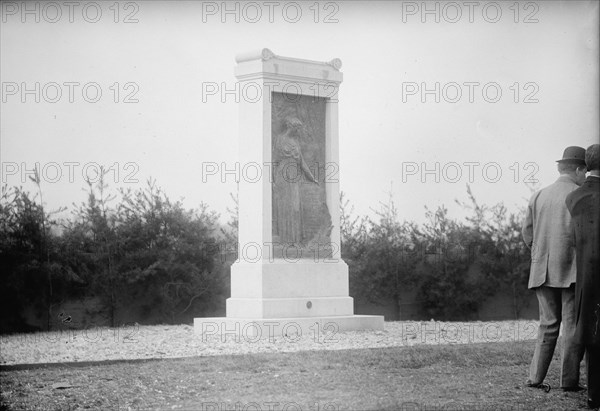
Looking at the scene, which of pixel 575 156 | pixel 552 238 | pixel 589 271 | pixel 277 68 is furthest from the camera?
pixel 277 68

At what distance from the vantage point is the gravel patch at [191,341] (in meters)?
13.1

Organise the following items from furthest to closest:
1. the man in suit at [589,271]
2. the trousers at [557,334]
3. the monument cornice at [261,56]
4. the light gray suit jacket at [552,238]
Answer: the monument cornice at [261,56], the light gray suit jacket at [552,238], the trousers at [557,334], the man in suit at [589,271]

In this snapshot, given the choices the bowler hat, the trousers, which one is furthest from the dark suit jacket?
the bowler hat

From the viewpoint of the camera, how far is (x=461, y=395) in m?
9.26

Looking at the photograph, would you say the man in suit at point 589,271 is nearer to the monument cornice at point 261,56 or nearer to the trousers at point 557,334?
the trousers at point 557,334

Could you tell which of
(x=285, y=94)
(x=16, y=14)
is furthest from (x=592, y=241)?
(x=16, y=14)

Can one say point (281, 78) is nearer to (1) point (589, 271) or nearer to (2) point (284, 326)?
(2) point (284, 326)

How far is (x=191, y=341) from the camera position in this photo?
14773mm

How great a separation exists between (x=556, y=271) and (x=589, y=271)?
604 millimetres

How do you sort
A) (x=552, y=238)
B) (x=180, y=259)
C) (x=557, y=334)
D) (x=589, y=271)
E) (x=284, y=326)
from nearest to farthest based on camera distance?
(x=589, y=271), (x=557, y=334), (x=552, y=238), (x=284, y=326), (x=180, y=259)

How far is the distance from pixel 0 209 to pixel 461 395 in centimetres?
1119

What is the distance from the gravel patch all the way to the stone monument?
0.74m

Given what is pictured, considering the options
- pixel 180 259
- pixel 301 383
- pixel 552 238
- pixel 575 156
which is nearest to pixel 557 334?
pixel 552 238

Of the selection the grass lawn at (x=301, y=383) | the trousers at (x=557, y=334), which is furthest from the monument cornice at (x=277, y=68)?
the trousers at (x=557, y=334)
